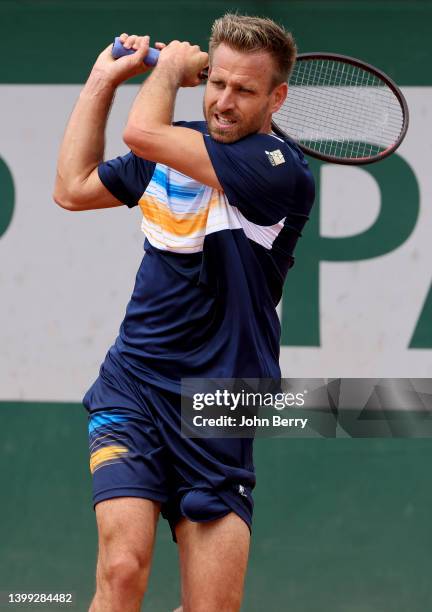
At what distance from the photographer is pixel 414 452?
18.6ft

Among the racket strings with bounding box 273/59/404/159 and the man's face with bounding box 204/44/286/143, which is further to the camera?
the racket strings with bounding box 273/59/404/159

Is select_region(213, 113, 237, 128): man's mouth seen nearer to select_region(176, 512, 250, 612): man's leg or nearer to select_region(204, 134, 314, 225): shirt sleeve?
select_region(204, 134, 314, 225): shirt sleeve

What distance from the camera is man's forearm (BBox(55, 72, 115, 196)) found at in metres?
3.79

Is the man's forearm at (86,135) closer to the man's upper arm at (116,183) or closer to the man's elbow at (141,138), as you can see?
the man's upper arm at (116,183)

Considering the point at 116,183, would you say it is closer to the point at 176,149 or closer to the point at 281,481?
the point at 176,149

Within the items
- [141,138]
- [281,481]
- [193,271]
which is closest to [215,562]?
[193,271]

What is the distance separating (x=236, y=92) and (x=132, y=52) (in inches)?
14.6

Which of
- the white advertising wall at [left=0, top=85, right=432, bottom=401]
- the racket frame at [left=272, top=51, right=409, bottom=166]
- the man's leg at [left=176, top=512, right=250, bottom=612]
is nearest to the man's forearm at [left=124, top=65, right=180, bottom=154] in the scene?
the racket frame at [left=272, top=51, right=409, bottom=166]

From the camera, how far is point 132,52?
376cm

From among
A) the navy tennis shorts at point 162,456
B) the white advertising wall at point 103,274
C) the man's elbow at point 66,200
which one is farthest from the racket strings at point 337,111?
the navy tennis shorts at point 162,456

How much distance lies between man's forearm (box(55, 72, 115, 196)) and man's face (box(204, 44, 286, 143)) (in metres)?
0.34

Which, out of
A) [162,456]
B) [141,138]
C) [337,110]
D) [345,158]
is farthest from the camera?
[337,110]

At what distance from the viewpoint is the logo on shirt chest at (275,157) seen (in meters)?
3.67

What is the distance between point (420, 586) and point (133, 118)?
2.92 metres
